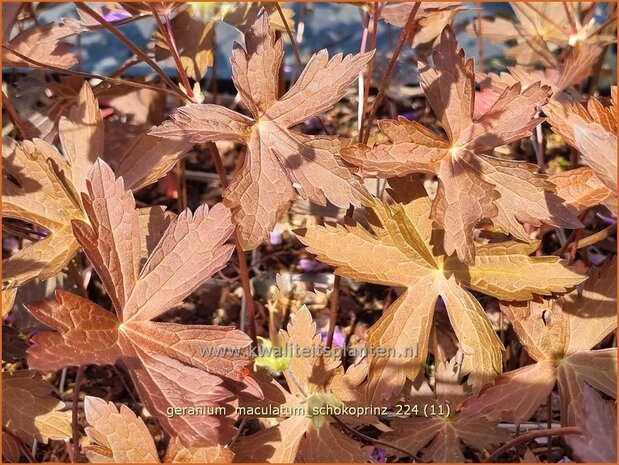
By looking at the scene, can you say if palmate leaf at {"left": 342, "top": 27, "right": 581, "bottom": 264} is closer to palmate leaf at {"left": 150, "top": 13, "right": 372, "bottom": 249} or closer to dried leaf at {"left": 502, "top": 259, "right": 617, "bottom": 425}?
palmate leaf at {"left": 150, "top": 13, "right": 372, "bottom": 249}

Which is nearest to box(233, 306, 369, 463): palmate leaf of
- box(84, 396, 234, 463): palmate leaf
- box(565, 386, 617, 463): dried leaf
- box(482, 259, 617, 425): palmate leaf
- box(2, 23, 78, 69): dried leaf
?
box(84, 396, 234, 463): palmate leaf

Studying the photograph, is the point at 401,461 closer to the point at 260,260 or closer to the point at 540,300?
the point at 540,300

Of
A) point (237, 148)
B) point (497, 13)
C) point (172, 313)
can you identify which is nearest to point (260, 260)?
point (172, 313)

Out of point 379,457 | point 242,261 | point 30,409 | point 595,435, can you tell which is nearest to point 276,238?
point 242,261

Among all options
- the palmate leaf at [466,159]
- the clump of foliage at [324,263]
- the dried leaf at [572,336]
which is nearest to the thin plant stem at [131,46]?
the clump of foliage at [324,263]

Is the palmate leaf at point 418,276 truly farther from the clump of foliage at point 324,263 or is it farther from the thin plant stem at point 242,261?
the thin plant stem at point 242,261

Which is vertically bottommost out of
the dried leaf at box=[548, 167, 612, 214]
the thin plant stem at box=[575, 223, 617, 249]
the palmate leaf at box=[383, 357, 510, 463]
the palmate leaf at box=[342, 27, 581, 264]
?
the palmate leaf at box=[383, 357, 510, 463]
